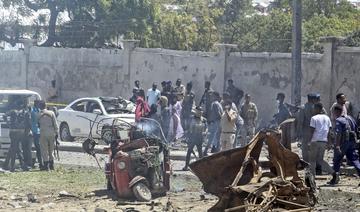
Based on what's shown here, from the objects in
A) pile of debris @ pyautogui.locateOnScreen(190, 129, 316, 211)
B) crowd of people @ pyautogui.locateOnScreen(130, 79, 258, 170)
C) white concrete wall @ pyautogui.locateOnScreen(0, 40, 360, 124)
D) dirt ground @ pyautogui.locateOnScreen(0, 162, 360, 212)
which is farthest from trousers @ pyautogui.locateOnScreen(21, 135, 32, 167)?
white concrete wall @ pyautogui.locateOnScreen(0, 40, 360, 124)

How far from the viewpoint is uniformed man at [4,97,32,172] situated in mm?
17984

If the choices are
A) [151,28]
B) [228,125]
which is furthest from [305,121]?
[151,28]

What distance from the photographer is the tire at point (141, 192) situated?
44.8ft

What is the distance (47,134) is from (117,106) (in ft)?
22.0

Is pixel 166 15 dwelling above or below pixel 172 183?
above

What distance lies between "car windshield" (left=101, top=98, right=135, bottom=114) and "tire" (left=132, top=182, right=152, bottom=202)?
1053 centimetres

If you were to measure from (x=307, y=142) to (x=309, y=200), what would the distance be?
5.68 m

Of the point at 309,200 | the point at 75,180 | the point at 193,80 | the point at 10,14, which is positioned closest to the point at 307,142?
the point at 75,180

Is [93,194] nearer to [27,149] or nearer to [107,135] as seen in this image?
[107,135]

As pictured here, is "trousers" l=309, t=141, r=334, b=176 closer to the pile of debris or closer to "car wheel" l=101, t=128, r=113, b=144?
"car wheel" l=101, t=128, r=113, b=144

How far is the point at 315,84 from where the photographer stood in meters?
24.6

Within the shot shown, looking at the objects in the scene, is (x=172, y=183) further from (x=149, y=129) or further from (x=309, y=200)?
(x=309, y=200)

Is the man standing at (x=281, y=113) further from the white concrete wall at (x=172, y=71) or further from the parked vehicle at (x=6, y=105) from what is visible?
the parked vehicle at (x=6, y=105)

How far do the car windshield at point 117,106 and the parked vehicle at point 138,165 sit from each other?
9764 millimetres
